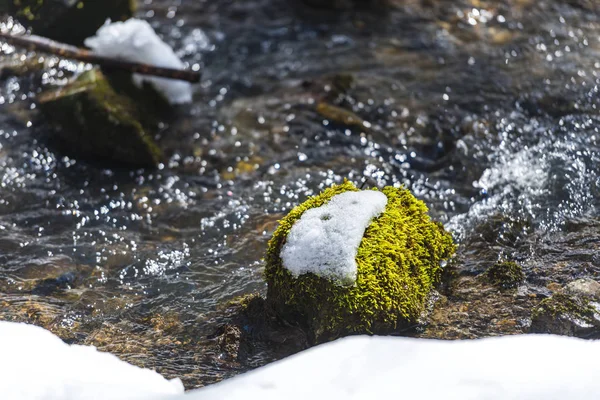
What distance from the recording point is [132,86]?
7.21 metres

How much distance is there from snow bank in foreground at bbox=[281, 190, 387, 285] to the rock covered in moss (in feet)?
4.03

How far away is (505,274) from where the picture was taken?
4.47 meters

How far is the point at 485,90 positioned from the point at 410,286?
3.97 m

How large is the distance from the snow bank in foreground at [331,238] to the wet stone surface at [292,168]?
585 millimetres

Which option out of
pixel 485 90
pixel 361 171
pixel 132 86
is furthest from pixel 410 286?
pixel 132 86

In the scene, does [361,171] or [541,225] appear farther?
[361,171]

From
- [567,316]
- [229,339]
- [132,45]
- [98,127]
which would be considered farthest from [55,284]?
[567,316]

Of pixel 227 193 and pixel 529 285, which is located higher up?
pixel 529 285

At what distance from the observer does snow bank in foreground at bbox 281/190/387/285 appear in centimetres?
377

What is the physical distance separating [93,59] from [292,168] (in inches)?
109

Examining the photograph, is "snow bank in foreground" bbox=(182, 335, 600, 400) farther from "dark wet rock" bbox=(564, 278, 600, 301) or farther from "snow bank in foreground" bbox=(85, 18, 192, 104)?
"snow bank in foreground" bbox=(85, 18, 192, 104)

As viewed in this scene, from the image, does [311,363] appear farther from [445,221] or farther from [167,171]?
[167,171]

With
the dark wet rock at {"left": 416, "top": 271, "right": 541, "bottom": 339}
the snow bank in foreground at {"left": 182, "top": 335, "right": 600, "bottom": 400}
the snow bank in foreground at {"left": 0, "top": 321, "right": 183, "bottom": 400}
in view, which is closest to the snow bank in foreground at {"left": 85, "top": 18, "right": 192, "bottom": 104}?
the snow bank in foreground at {"left": 0, "top": 321, "right": 183, "bottom": 400}

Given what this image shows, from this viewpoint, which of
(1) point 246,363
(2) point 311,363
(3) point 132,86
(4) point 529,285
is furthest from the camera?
(3) point 132,86
